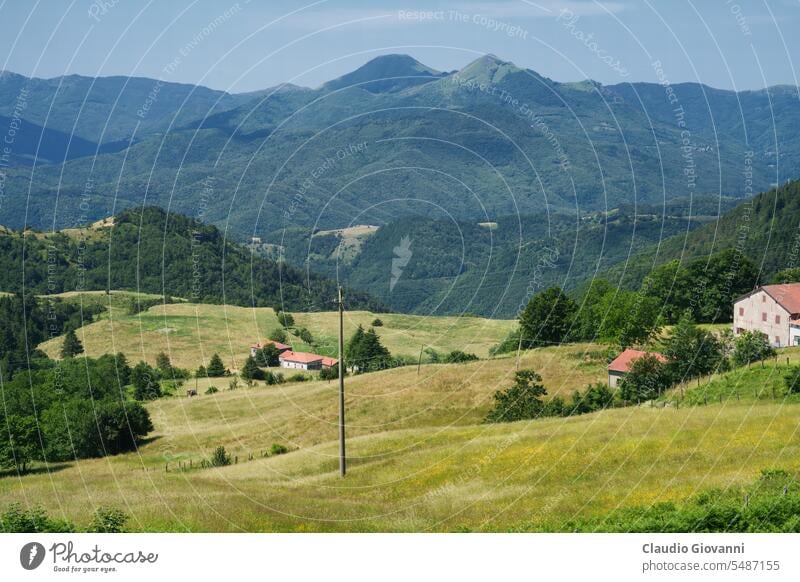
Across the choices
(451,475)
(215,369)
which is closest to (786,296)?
(215,369)

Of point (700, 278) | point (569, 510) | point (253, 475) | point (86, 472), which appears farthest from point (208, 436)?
point (700, 278)

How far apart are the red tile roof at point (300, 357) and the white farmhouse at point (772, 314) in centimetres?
4638

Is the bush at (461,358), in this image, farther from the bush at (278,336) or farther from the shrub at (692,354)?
the shrub at (692,354)

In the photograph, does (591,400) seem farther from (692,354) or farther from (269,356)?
(269,356)

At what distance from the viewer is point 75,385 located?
8350 cm

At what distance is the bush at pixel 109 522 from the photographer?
27531mm

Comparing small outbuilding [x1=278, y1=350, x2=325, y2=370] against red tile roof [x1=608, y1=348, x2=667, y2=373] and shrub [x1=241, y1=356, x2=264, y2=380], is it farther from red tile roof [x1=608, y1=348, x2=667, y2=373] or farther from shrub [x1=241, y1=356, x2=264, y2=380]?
red tile roof [x1=608, y1=348, x2=667, y2=373]

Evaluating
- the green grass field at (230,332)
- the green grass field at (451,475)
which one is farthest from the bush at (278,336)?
the green grass field at (451,475)

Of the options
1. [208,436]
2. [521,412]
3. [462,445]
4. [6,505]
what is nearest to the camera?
[6,505]

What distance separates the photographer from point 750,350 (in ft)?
229

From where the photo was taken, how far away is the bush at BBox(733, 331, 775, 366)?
221 ft

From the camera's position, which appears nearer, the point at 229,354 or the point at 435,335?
the point at 229,354

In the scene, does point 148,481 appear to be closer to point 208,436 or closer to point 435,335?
point 208,436

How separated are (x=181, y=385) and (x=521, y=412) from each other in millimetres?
57830
